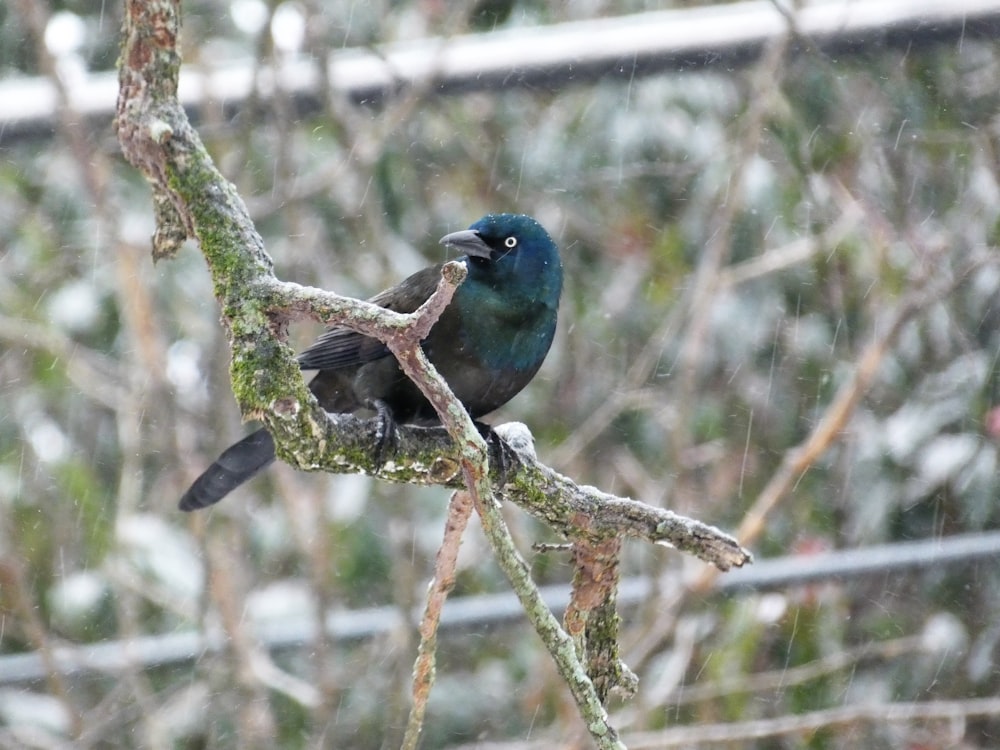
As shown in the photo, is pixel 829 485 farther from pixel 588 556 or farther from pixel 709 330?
pixel 588 556

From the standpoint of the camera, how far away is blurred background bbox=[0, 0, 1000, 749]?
5219 millimetres

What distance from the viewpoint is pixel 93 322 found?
630 cm

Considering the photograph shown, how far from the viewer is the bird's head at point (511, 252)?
3.36 meters

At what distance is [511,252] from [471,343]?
276mm

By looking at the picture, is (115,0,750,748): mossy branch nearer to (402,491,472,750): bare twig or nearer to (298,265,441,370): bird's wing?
(402,491,472,750): bare twig

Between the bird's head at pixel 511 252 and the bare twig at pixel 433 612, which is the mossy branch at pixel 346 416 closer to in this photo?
the bare twig at pixel 433 612

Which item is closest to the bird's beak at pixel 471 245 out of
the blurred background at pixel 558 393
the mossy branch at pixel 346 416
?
the mossy branch at pixel 346 416

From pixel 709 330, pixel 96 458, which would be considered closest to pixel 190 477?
pixel 96 458

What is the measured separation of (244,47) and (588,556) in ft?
17.2

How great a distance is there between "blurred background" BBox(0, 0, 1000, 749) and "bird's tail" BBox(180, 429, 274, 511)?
1264 millimetres

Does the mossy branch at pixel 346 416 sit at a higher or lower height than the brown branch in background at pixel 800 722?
higher

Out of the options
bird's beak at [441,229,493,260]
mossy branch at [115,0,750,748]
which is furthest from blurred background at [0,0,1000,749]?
mossy branch at [115,0,750,748]

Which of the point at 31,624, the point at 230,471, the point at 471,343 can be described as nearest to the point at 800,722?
the point at 471,343

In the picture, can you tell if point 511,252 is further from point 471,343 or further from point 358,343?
point 358,343
